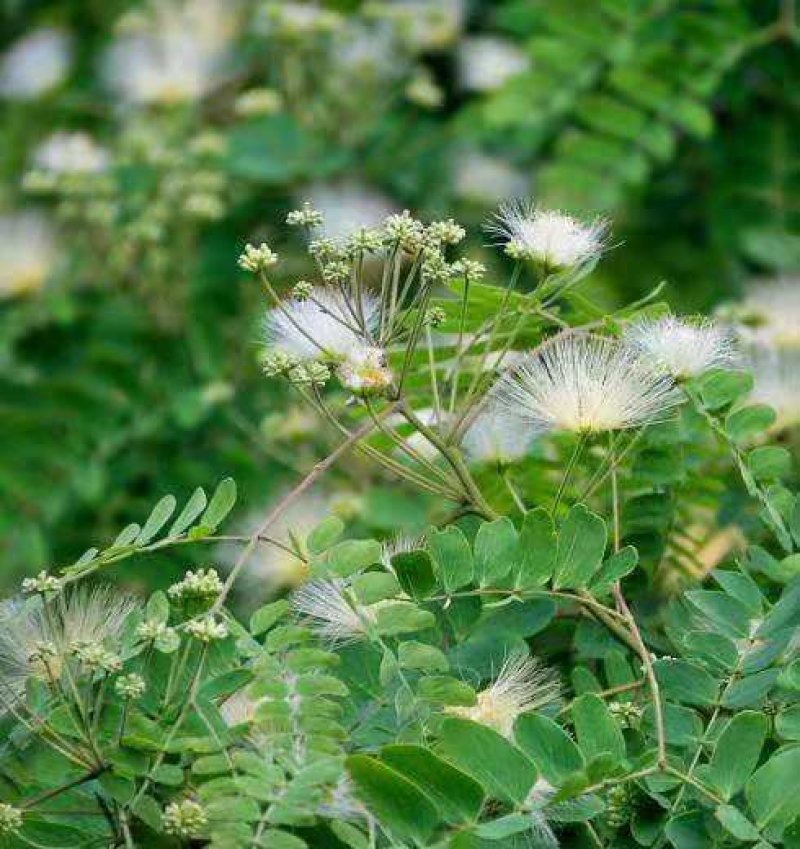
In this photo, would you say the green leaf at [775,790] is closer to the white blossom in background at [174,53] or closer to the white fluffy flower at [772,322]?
the white fluffy flower at [772,322]

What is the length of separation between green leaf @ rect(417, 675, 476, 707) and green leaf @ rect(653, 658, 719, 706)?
12cm

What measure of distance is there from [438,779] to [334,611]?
0.13m

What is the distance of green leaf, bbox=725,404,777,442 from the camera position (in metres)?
1.14

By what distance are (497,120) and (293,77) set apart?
0.44 m

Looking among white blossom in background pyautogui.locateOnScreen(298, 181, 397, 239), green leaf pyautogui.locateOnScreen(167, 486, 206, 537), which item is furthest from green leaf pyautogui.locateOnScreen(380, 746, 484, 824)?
white blossom in background pyautogui.locateOnScreen(298, 181, 397, 239)

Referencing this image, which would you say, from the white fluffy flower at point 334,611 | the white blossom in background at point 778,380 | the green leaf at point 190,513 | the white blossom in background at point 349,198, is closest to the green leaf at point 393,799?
the white fluffy flower at point 334,611

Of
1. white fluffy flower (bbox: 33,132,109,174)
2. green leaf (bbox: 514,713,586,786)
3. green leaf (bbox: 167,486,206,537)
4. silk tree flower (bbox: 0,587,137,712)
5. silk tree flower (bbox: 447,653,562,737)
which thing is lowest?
white fluffy flower (bbox: 33,132,109,174)

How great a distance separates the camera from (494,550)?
975 millimetres

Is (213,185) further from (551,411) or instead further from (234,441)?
(551,411)

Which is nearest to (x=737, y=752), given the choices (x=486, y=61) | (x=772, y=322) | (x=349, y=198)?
(x=772, y=322)

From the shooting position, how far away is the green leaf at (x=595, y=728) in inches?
34.9

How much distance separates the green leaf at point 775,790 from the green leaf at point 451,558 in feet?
0.63

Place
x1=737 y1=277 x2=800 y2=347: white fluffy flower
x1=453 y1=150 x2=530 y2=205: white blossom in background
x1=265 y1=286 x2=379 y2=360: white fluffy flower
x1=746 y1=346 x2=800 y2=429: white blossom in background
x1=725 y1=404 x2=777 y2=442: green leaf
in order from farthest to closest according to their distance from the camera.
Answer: x1=453 y1=150 x2=530 y2=205: white blossom in background, x1=737 y1=277 x2=800 y2=347: white fluffy flower, x1=746 y1=346 x2=800 y2=429: white blossom in background, x1=725 y1=404 x2=777 y2=442: green leaf, x1=265 y1=286 x2=379 y2=360: white fluffy flower

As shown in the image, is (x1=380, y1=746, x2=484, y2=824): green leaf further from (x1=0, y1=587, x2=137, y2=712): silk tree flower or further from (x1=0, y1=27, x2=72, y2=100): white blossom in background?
(x1=0, y1=27, x2=72, y2=100): white blossom in background
